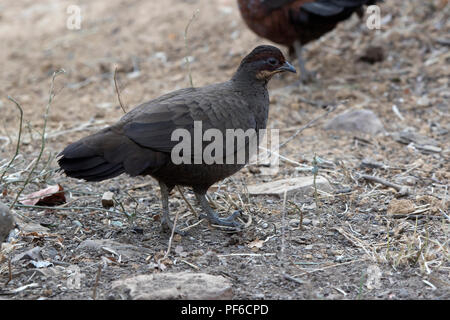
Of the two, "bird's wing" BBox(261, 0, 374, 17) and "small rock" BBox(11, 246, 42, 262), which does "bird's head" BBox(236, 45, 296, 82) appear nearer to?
"small rock" BBox(11, 246, 42, 262)

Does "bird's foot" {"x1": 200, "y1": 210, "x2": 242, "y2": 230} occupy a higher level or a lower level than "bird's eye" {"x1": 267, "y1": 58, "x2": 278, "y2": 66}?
lower

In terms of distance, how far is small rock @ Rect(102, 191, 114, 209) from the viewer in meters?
4.55

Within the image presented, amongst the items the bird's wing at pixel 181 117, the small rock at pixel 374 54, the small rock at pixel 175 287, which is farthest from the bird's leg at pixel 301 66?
the small rock at pixel 175 287

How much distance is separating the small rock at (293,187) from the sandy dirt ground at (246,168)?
63 mm

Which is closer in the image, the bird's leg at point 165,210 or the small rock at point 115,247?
the small rock at point 115,247

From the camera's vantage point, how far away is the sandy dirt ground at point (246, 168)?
3.52 m

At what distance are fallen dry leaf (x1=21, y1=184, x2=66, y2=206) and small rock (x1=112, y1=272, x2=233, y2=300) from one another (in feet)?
4.72

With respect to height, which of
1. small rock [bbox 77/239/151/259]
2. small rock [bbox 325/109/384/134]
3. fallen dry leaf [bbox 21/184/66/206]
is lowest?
small rock [bbox 77/239/151/259]

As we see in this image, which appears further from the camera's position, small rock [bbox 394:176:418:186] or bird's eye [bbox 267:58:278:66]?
small rock [bbox 394:176:418:186]

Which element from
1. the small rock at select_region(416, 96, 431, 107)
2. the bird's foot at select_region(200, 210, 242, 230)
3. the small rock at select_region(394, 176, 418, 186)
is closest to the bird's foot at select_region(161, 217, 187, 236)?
the bird's foot at select_region(200, 210, 242, 230)

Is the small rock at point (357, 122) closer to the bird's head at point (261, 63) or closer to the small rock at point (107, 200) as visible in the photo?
the bird's head at point (261, 63)

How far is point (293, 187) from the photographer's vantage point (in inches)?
187
